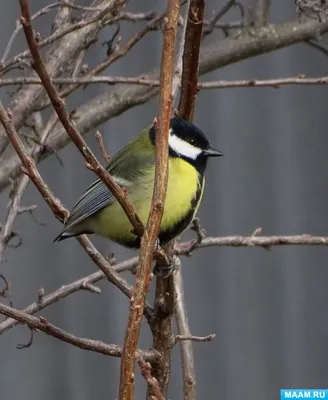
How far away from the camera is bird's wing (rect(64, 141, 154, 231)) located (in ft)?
4.28

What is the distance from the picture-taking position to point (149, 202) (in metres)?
1.30

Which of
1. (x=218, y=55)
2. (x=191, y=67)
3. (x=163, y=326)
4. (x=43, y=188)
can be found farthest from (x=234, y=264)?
(x=43, y=188)

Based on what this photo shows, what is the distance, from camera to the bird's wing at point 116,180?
4.28 feet

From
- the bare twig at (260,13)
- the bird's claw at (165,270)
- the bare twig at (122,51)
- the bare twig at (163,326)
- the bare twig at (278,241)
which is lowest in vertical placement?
the bare twig at (163,326)

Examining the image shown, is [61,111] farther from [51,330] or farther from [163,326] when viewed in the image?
[163,326]

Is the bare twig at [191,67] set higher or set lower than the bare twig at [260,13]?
lower

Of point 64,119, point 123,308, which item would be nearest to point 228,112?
point 123,308

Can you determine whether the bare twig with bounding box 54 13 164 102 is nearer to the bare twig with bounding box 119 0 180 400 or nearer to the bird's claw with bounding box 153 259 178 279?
the bird's claw with bounding box 153 259 178 279

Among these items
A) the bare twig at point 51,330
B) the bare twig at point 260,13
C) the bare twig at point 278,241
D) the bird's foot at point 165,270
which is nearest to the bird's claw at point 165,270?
the bird's foot at point 165,270

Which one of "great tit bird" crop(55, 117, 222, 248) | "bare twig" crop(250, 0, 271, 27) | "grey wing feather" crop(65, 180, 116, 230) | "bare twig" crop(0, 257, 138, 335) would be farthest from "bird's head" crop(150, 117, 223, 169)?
"bare twig" crop(250, 0, 271, 27)

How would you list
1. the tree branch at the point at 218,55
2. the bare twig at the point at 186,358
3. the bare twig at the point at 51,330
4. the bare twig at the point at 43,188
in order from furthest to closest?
the tree branch at the point at 218,55 → the bare twig at the point at 186,358 → the bare twig at the point at 51,330 → the bare twig at the point at 43,188

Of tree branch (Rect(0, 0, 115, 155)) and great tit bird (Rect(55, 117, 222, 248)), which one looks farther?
tree branch (Rect(0, 0, 115, 155))

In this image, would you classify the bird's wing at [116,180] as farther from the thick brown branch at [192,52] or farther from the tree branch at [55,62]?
the thick brown branch at [192,52]

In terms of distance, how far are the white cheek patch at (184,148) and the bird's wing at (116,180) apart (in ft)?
0.13
